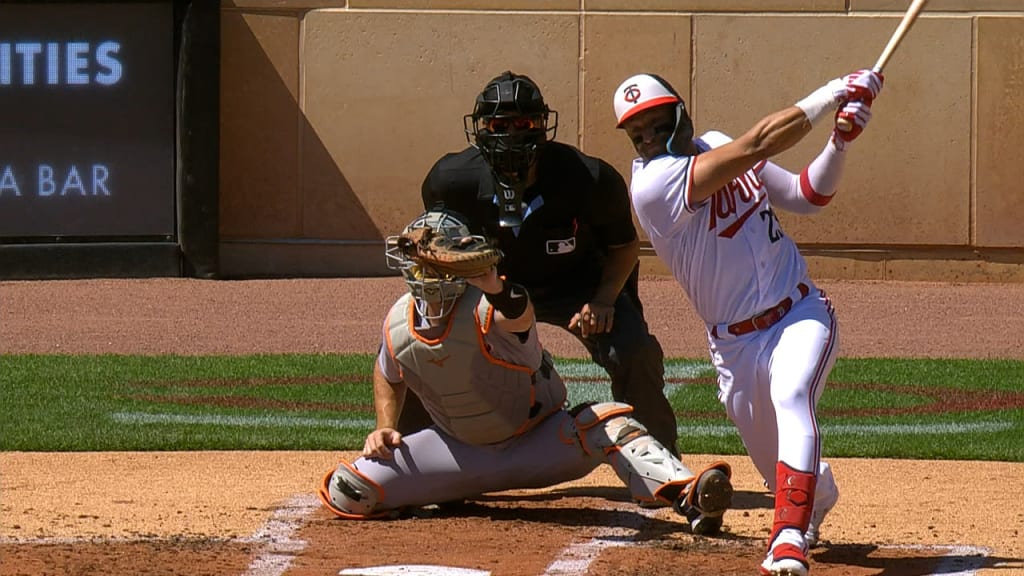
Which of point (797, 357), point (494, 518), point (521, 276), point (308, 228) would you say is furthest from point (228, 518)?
point (308, 228)

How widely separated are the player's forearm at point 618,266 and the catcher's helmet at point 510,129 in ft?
1.60

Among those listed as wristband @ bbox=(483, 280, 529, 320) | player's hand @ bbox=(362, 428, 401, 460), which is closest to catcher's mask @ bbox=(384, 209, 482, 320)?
wristband @ bbox=(483, 280, 529, 320)

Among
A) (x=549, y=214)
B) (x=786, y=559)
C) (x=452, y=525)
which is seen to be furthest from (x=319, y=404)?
(x=786, y=559)

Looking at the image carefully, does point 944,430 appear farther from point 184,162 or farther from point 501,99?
point 184,162

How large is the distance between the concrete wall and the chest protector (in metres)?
9.17

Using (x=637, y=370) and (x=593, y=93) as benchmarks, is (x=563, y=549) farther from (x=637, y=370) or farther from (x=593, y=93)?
(x=593, y=93)

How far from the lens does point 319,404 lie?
369 inches

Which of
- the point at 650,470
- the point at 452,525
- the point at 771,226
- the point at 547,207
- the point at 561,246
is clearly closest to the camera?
the point at 771,226

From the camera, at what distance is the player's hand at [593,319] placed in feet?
20.9

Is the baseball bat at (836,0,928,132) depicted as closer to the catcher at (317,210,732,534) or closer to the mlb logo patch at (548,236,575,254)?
the catcher at (317,210,732,534)

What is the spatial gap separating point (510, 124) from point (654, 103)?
3.91ft

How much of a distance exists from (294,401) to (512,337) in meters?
3.80

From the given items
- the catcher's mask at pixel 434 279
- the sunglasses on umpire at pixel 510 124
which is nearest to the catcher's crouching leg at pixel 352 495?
the catcher's mask at pixel 434 279

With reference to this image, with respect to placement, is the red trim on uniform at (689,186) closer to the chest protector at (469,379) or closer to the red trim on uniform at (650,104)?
the red trim on uniform at (650,104)
